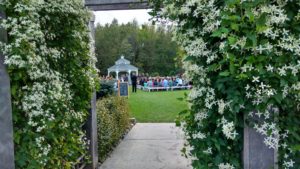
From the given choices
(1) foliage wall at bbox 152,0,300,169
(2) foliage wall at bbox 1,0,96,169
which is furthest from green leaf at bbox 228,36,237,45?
(2) foliage wall at bbox 1,0,96,169

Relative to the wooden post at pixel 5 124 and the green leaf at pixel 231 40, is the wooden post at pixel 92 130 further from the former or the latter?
the green leaf at pixel 231 40

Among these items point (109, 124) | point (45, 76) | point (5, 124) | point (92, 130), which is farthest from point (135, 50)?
point (5, 124)

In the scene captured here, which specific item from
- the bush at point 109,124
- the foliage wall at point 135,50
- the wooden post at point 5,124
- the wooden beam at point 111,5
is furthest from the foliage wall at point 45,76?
the foliage wall at point 135,50

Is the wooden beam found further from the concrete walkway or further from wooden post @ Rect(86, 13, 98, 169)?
the concrete walkway

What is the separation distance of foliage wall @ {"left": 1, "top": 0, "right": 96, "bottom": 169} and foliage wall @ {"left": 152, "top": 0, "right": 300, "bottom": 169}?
103cm

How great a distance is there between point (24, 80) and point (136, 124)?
6312mm

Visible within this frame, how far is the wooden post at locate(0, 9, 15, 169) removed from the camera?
7.28ft

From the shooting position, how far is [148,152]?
5.54m

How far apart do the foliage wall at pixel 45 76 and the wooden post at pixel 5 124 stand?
0.04 metres

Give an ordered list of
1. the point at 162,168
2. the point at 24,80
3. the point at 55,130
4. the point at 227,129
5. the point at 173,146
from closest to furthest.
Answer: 1. the point at 227,129
2. the point at 24,80
3. the point at 55,130
4. the point at 162,168
5. the point at 173,146

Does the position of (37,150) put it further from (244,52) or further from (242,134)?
(244,52)

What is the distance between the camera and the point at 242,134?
1850mm

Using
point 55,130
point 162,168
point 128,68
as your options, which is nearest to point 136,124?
point 162,168

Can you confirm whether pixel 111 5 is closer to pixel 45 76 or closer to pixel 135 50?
pixel 45 76
